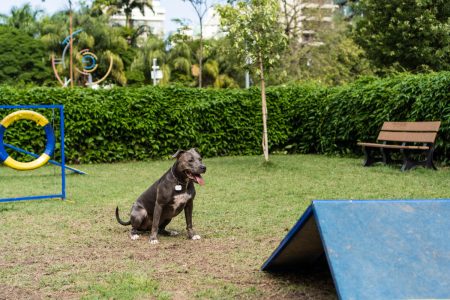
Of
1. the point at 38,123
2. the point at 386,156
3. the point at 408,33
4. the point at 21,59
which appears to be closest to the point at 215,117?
the point at 386,156

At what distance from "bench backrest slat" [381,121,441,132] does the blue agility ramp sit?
28.9 feet

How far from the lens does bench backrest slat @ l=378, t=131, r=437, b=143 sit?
475 inches

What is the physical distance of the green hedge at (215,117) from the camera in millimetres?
15336

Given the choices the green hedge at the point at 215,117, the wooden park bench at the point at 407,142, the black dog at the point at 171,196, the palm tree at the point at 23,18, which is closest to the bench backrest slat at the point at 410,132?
the wooden park bench at the point at 407,142

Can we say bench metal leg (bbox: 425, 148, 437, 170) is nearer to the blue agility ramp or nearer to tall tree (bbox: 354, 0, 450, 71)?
the blue agility ramp

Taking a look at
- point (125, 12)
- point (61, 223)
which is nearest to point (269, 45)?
point (61, 223)

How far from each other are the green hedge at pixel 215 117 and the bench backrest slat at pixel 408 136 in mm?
796

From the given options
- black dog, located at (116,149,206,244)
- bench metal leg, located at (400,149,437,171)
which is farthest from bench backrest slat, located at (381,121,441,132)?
black dog, located at (116,149,206,244)

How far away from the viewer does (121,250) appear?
595 cm

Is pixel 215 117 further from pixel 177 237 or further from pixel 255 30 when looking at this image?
pixel 177 237

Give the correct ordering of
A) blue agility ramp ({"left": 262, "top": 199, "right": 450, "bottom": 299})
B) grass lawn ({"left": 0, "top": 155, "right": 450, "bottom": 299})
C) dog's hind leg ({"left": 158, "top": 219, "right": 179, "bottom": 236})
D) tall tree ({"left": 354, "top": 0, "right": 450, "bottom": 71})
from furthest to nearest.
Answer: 1. tall tree ({"left": 354, "top": 0, "right": 450, "bottom": 71})
2. dog's hind leg ({"left": 158, "top": 219, "right": 179, "bottom": 236})
3. grass lawn ({"left": 0, "top": 155, "right": 450, "bottom": 299})
4. blue agility ramp ({"left": 262, "top": 199, "right": 450, "bottom": 299})

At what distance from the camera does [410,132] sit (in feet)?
41.9

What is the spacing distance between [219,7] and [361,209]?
10643 millimetres

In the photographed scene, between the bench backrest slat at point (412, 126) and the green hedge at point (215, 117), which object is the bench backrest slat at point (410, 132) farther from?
the green hedge at point (215, 117)
